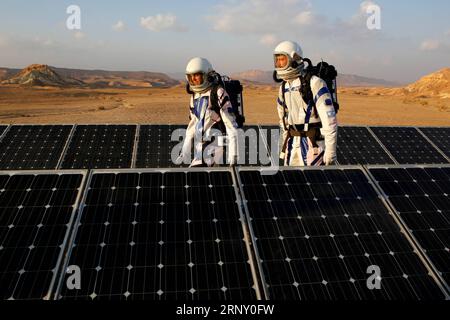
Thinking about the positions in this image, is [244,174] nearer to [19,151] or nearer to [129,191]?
[129,191]

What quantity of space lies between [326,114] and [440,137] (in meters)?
6.89

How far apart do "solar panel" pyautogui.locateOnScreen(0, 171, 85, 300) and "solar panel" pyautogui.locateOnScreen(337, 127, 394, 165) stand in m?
7.64

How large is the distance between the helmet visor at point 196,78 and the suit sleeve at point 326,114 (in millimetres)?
2158

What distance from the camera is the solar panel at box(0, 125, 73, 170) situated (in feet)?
30.3

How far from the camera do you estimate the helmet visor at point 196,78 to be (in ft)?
22.9

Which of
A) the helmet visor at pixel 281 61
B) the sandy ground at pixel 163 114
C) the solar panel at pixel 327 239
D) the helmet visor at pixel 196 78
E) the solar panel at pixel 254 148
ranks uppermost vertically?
the helmet visor at pixel 281 61

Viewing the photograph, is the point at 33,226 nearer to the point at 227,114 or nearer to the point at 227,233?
the point at 227,233

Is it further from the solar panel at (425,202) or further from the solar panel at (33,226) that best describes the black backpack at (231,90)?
the solar panel at (33,226)

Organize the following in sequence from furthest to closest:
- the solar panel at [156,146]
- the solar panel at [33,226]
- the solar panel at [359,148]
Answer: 1. the solar panel at [359,148]
2. the solar panel at [156,146]
3. the solar panel at [33,226]

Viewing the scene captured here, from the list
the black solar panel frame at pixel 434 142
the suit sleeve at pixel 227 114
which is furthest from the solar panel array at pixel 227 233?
the black solar panel frame at pixel 434 142

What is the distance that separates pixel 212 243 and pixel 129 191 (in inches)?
49.9

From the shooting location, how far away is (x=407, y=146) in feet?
34.9

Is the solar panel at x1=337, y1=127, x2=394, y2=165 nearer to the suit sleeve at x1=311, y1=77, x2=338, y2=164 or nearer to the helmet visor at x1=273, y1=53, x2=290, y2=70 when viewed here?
the suit sleeve at x1=311, y1=77, x2=338, y2=164

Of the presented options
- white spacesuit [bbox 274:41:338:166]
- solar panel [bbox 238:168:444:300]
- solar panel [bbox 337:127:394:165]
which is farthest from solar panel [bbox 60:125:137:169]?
solar panel [bbox 337:127:394:165]
